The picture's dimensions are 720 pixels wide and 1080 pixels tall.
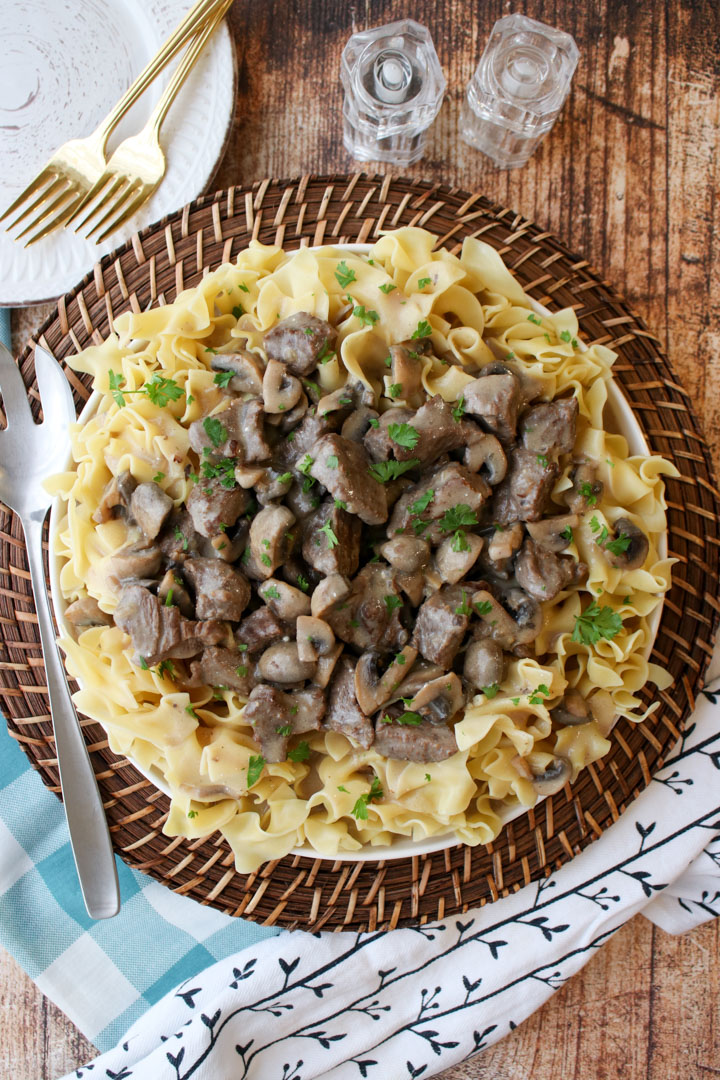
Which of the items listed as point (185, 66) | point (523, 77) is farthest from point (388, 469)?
point (185, 66)

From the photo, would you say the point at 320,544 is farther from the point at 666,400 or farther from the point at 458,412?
the point at 666,400

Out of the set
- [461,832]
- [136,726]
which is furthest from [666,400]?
[136,726]

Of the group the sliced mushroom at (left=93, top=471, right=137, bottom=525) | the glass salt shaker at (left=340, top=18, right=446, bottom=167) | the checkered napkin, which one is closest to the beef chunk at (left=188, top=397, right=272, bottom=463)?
the sliced mushroom at (left=93, top=471, right=137, bottom=525)

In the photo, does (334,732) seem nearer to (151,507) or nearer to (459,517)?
(459,517)

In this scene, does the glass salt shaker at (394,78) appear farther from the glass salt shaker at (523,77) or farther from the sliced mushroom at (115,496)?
the sliced mushroom at (115,496)

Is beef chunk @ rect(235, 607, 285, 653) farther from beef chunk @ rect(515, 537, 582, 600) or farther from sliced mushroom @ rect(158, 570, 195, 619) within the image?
beef chunk @ rect(515, 537, 582, 600)

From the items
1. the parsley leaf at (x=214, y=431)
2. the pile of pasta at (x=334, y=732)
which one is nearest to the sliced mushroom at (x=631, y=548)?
the pile of pasta at (x=334, y=732)

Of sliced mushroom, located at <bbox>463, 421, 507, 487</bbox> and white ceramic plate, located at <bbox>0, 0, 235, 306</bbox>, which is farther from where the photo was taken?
white ceramic plate, located at <bbox>0, 0, 235, 306</bbox>
